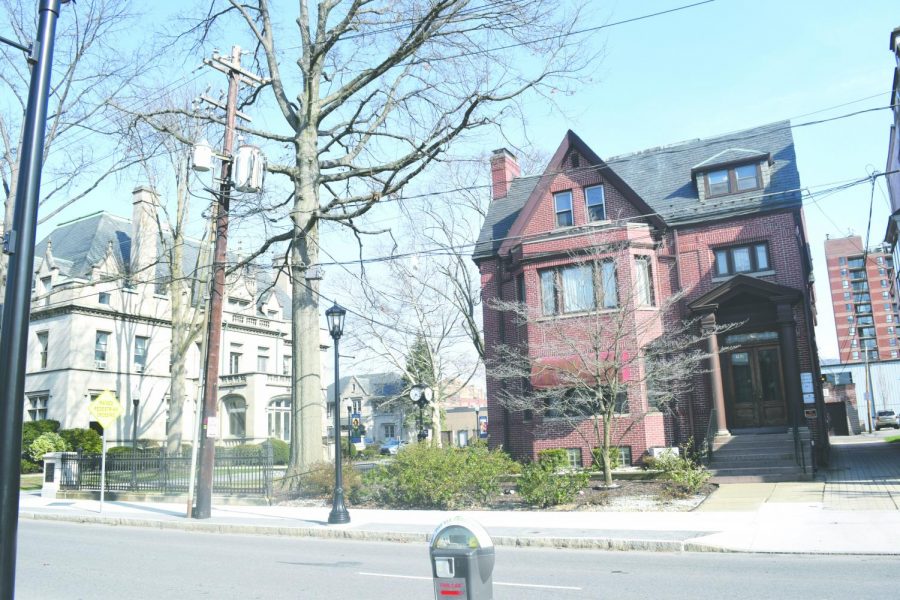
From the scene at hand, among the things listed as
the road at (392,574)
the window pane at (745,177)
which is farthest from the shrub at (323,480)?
the window pane at (745,177)

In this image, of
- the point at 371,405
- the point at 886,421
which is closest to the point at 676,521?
the point at 886,421

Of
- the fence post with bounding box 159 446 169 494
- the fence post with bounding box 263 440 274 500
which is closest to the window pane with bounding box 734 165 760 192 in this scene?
the fence post with bounding box 263 440 274 500

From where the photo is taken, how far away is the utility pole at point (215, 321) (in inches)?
616

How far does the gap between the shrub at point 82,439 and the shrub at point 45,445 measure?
1235 mm

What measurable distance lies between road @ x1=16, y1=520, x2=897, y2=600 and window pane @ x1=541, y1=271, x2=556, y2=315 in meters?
12.9

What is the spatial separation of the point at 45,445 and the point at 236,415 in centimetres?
1509

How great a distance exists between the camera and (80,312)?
1558 inches

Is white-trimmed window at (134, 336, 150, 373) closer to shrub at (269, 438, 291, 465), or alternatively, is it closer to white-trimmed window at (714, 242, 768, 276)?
shrub at (269, 438, 291, 465)

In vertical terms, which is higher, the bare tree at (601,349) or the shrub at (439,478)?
the bare tree at (601,349)

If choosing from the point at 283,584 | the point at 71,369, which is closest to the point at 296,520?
the point at 283,584

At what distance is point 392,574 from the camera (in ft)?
29.8

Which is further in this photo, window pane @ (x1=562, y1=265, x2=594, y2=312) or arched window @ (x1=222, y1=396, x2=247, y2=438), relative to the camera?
arched window @ (x1=222, y1=396, x2=247, y2=438)

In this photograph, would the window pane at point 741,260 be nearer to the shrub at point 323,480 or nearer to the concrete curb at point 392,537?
the shrub at point 323,480

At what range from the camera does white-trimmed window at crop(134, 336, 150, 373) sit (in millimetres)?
42469
